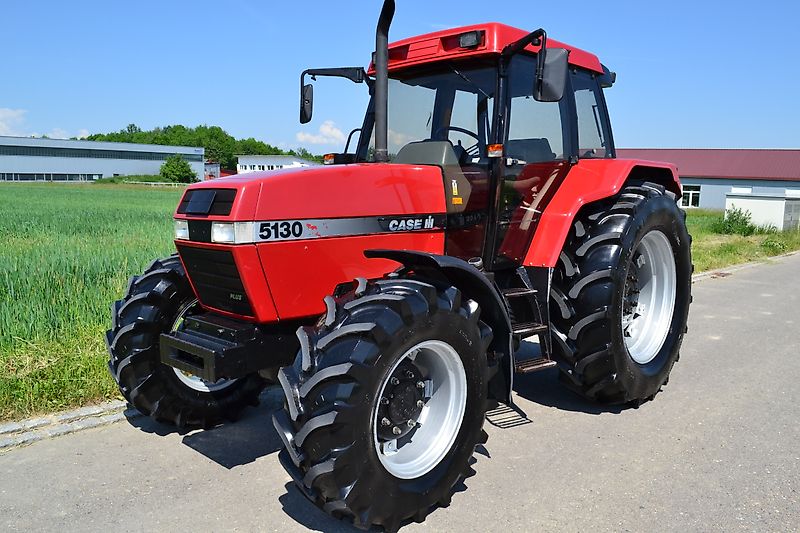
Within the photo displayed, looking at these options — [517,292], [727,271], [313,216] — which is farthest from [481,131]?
[727,271]

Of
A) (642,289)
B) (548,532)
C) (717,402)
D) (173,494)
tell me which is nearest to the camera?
(548,532)

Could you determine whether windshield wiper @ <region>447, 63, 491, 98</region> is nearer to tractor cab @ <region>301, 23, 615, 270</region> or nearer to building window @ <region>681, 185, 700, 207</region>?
tractor cab @ <region>301, 23, 615, 270</region>

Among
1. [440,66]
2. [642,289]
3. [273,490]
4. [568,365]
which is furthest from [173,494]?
[642,289]

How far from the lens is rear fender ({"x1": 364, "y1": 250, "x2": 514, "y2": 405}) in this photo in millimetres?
3312

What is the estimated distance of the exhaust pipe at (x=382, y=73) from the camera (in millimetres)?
3582

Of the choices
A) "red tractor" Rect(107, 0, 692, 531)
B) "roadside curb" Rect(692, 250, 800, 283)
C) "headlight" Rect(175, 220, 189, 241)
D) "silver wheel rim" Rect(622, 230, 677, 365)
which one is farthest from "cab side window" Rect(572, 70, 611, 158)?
"roadside curb" Rect(692, 250, 800, 283)

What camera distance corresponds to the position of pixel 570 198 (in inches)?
174

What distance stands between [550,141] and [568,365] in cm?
152

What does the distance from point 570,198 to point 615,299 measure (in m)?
0.72

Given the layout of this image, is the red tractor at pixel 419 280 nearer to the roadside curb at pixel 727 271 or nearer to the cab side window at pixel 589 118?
the cab side window at pixel 589 118

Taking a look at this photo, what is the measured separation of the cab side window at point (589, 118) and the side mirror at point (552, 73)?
130 cm

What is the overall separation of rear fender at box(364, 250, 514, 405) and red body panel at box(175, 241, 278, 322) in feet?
1.73

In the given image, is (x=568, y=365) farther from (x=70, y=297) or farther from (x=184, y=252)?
(x=70, y=297)

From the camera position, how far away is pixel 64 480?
137 inches
